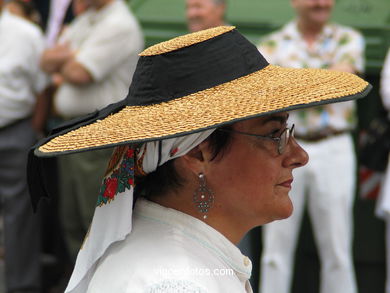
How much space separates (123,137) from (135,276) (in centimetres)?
33

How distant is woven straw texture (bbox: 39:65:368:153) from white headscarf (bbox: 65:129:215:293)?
0.09 meters

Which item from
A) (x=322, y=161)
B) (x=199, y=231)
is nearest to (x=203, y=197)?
(x=199, y=231)

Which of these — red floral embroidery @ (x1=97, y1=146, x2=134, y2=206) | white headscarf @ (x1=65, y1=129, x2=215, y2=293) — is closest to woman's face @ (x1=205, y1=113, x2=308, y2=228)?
white headscarf @ (x1=65, y1=129, x2=215, y2=293)

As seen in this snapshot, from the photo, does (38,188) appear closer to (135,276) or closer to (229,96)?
(135,276)

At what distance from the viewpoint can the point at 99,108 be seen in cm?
532

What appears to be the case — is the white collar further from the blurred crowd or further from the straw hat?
the blurred crowd

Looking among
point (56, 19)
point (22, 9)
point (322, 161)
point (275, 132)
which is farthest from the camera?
point (56, 19)

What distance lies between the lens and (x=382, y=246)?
5.58 metres

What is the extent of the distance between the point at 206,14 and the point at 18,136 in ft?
4.99

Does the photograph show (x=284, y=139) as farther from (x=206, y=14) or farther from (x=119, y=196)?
(x=206, y=14)

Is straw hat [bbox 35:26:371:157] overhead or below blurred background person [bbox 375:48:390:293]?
overhead

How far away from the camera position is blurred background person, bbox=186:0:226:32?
17.6 feet

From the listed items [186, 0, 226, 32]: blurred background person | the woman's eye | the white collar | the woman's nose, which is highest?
the woman's eye

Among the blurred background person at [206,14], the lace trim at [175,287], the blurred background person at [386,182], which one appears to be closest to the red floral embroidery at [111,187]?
the lace trim at [175,287]
